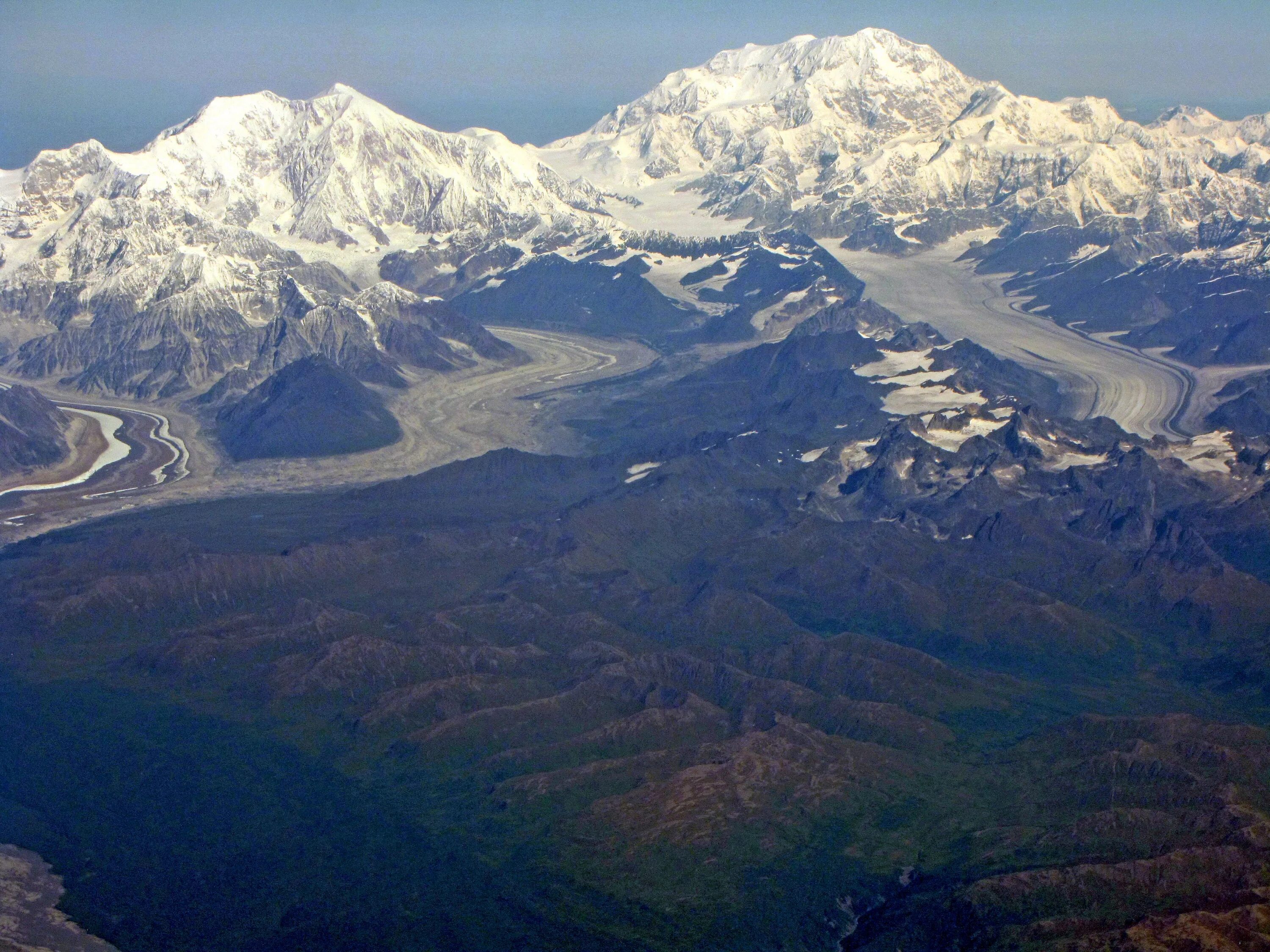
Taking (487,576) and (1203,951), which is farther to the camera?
(487,576)

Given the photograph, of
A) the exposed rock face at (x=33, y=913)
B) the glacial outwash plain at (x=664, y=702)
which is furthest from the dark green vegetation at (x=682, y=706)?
the exposed rock face at (x=33, y=913)

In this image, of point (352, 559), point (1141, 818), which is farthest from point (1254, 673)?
point (352, 559)

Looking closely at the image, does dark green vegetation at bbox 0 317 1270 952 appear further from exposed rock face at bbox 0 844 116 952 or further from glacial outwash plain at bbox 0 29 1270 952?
exposed rock face at bbox 0 844 116 952

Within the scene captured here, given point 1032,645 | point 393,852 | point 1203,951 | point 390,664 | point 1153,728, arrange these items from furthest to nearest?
point 1032,645 → point 390,664 → point 1153,728 → point 393,852 → point 1203,951

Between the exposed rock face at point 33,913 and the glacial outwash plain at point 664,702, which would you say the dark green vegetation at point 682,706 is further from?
the exposed rock face at point 33,913

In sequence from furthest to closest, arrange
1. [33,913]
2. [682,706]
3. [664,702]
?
[664,702] < [682,706] < [33,913]

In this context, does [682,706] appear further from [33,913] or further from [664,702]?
[33,913]

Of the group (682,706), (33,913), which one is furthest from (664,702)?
(33,913)

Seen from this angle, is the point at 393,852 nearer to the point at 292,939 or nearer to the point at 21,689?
the point at 292,939
